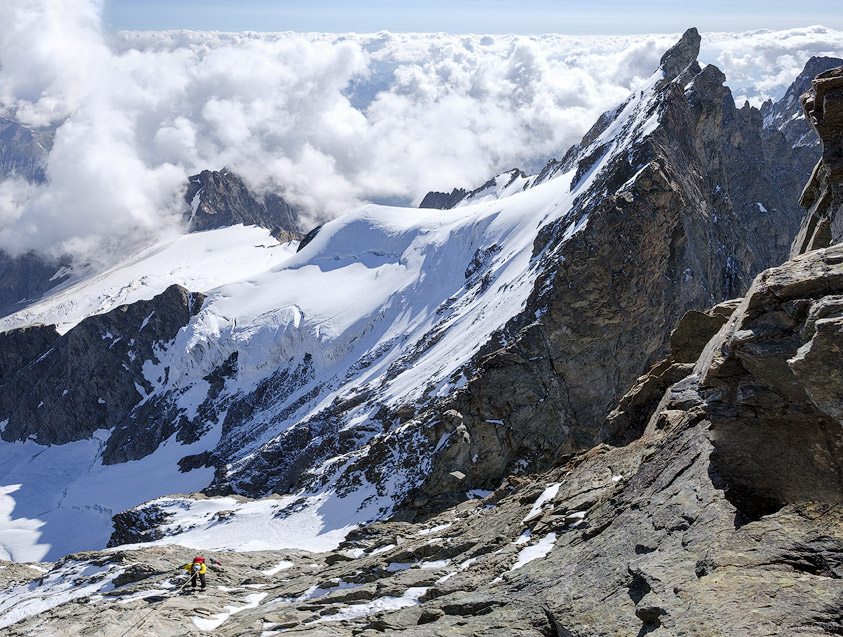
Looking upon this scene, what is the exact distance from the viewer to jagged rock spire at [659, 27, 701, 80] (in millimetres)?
88000

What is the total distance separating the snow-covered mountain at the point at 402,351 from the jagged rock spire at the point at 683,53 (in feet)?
1.17

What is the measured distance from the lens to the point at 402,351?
8325 cm

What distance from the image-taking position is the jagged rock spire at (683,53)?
8800 centimetres

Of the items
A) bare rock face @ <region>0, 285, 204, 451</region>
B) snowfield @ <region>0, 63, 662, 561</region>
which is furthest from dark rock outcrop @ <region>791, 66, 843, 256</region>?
bare rock face @ <region>0, 285, 204, 451</region>

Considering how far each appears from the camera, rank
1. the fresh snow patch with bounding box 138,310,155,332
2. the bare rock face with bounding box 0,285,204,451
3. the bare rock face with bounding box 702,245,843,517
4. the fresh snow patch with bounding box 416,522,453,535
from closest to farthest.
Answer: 1. the bare rock face with bounding box 702,245,843,517
2. the fresh snow patch with bounding box 416,522,453,535
3. the bare rock face with bounding box 0,285,204,451
4. the fresh snow patch with bounding box 138,310,155,332

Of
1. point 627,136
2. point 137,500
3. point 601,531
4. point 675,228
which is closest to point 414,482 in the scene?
point 601,531

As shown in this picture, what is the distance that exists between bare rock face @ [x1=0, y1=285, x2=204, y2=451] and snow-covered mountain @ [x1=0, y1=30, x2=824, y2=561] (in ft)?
1.57

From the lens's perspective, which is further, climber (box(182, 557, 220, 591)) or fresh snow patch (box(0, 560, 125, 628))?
fresh snow patch (box(0, 560, 125, 628))

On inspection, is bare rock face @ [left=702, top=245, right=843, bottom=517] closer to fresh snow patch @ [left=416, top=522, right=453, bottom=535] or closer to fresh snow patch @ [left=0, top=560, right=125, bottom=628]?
fresh snow patch @ [left=416, top=522, right=453, bottom=535]

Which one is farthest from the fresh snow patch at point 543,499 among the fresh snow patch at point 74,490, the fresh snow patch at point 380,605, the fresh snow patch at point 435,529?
the fresh snow patch at point 74,490

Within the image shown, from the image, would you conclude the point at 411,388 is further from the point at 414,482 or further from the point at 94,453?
the point at 94,453

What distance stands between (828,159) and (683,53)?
264 feet

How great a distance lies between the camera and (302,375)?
103562 millimetres

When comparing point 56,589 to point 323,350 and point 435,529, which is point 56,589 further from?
point 323,350
